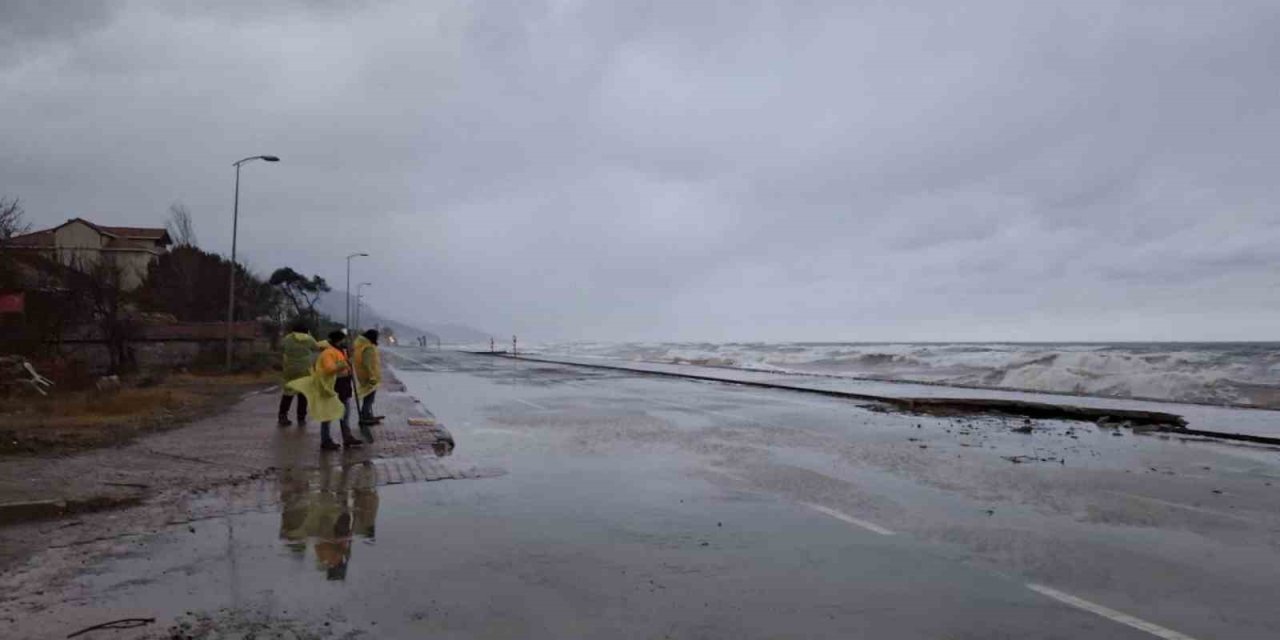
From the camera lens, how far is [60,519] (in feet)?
24.0

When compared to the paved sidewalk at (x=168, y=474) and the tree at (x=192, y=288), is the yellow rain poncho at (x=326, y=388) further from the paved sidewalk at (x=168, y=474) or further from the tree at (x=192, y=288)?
the tree at (x=192, y=288)

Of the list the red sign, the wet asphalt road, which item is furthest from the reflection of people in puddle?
the red sign

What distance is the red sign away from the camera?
27047mm

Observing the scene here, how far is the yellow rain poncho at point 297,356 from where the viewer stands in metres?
15.1

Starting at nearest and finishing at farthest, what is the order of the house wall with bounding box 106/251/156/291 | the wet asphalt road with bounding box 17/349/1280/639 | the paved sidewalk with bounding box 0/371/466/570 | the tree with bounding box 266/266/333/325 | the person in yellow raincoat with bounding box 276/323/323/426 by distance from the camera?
the wet asphalt road with bounding box 17/349/1280/639 → the paved sidewalk with bounding box 0/371/466/570 → the person in yellow raincoat with bounding box 276/323/323/426 → the house wall with bounding box 106/251/156/291 → the tree with bounding box 266/266/333/325

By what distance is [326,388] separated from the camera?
37.8 feet

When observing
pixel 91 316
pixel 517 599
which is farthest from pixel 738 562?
pixel 91 316

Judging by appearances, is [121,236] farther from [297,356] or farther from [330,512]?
[330,512]

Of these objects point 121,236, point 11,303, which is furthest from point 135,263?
point 11,303

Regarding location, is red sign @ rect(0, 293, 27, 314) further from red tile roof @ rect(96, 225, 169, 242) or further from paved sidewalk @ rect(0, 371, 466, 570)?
red tile roof @ rect(96, 225, 169, 242)

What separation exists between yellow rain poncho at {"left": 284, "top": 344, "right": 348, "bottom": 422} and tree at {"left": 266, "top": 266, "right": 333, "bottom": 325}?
227ft

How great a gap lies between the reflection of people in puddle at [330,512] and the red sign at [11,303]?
24.4 meters

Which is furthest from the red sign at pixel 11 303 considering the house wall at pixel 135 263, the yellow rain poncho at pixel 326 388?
the house wall at pixel 135 263

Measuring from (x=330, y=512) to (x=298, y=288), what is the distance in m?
84.5
